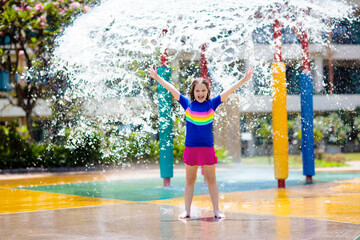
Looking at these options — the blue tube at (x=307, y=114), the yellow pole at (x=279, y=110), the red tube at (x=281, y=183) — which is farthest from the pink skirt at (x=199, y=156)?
the blue tube at (x=307, y=114)

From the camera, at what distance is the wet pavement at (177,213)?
4.77m

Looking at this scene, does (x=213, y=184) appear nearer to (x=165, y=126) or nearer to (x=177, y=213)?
(x=177, y=213)

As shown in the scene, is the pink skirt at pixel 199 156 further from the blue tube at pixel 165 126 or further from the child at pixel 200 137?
the blue tube at pixel 165 126

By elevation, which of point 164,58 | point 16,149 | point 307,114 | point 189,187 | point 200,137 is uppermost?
point 164,58

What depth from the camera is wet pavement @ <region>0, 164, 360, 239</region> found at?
4773 mm

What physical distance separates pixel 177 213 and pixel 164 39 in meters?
4.04

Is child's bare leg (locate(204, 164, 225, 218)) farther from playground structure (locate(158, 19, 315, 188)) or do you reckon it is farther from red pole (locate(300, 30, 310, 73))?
red pole (locate(300, 30, 310, 73))

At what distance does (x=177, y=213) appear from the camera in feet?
19.8

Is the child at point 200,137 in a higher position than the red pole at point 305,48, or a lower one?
lower

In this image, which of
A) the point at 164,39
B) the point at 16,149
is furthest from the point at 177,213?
the point at 16,149

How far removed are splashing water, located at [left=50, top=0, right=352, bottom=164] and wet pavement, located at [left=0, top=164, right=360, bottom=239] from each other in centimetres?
187

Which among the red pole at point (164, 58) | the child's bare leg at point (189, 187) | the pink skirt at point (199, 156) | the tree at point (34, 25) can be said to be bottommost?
the child's bare leg at point (189, 187)

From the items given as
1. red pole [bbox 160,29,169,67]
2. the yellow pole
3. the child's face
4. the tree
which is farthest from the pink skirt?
the tree

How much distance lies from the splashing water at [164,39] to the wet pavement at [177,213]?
6.12 ft
